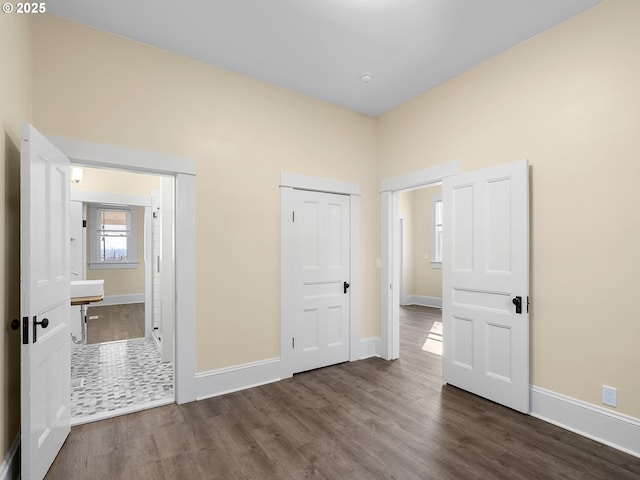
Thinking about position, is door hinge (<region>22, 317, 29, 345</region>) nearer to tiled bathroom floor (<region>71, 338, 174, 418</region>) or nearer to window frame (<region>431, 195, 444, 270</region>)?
tiled bathroom floor (<region>71, 338, 174, 418</region>)

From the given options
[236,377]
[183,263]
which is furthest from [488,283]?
[183,263]

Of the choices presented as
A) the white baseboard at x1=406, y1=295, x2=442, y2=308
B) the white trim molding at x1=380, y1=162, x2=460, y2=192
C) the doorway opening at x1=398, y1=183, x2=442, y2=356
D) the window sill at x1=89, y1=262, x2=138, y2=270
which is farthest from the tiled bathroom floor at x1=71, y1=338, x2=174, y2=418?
the white baseboard at x1=406, y1=295, x2=442, y2=308

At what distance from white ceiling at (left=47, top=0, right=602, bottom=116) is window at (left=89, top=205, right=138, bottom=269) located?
23.0 feet

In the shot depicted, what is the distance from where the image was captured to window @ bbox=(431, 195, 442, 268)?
8.05m

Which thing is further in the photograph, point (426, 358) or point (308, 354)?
point (426, 358)

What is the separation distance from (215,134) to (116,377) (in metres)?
2.79

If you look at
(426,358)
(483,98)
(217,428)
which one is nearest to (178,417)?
(217,428)

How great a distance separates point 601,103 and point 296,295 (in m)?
3.09

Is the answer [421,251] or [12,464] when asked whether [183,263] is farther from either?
[421,251]

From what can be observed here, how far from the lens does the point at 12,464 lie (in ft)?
6.31

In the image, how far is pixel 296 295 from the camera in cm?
375

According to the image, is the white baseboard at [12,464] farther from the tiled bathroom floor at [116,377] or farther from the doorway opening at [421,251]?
the doorway opening at [421,251]

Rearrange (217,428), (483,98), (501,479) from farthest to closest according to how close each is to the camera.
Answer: (483,98) → (217,428) → (501,479)

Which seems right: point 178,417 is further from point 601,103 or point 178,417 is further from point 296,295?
point 601,103
